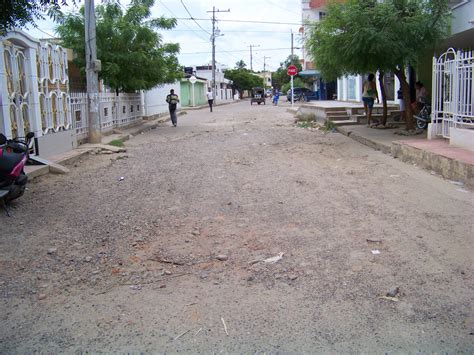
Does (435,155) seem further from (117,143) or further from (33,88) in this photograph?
(117,143)

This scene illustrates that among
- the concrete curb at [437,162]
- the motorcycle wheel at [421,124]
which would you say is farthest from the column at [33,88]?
the motorcycle wheel at [421,124]

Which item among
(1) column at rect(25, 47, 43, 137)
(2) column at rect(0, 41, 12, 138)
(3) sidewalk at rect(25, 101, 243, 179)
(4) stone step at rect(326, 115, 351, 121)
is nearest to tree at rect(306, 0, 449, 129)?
(4) stone step at rect(326, 115, 351, 121)

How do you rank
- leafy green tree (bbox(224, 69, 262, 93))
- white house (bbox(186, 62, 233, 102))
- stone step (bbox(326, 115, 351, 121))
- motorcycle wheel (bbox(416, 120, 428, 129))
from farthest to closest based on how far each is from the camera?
leafy green tree (bbox(224, 69, 262, 93)), white house (bbox(186, 62, 233, 102)), stone step (bbox(326, 115, 351, 121)), motorcycle wheel (bbox(416, 120, 428, 129))

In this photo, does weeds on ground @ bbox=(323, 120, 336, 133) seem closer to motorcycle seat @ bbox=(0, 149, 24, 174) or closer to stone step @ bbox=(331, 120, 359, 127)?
stone step @ bbox=(331, 120, 359, 127)

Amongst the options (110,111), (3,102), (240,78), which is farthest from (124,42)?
(240,78)

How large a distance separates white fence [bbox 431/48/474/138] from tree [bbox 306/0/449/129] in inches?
69.2

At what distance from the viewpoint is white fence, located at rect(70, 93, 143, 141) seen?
15546 mm

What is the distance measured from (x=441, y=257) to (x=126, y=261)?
330cm

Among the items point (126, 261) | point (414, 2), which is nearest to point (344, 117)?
point (414, 2)

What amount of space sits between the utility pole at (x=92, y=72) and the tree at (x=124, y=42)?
11.0ft

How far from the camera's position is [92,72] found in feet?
50.6

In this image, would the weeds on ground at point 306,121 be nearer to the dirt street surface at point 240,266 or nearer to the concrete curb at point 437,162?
the concrete curb at point 437,162

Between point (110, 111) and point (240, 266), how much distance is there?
15.8m

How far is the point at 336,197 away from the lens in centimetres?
800
